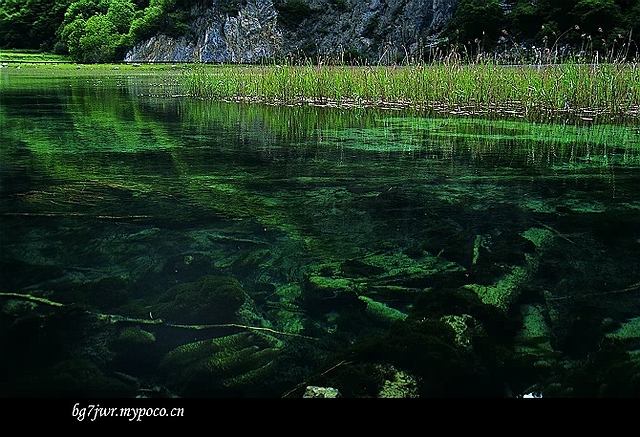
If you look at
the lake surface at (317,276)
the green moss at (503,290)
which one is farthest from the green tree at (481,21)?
the green moss at (503,290)

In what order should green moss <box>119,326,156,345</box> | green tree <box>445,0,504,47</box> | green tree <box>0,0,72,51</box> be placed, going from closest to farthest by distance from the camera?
green moss <box>119,326,156,345</box> < green tree <box>445,0,504,47</box> < green tree <box>0,0,72,51</box>

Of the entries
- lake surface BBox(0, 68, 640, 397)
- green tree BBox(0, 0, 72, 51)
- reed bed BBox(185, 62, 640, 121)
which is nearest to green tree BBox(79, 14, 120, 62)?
green tree BBox(0, 0, 72, 51)

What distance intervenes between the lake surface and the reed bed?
3.48m

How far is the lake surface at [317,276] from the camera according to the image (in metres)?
1.19

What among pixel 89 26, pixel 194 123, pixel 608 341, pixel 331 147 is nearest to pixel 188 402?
pixel 608 341

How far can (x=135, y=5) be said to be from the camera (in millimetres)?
51062

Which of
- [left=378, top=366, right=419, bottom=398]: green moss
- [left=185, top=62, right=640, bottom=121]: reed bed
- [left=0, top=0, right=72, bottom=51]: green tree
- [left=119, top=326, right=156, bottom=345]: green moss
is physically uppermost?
[left=0, top=0, right=72, bottom=51]: green tree

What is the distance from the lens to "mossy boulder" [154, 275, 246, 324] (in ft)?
4.60

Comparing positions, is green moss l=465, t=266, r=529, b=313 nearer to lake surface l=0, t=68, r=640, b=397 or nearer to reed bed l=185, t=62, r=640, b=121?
lake surface l=0, t=68, r=640, b=397

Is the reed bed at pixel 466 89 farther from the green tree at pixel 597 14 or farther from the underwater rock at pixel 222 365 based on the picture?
the green tree at pixel 597 14

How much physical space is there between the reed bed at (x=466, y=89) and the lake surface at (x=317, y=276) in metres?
3.48

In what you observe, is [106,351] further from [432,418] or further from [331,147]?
[331,147]

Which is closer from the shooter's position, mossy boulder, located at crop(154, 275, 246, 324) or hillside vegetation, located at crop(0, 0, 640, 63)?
mossy boulder, located at crop(154, 275, 246, 324)

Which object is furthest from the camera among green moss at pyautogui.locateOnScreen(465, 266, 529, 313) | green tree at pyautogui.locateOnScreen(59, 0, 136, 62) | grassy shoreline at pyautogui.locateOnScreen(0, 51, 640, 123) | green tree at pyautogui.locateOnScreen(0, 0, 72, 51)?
green tree at pyautogui.locateOnScreen(0, 0, 72, 51)
